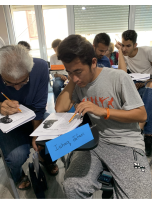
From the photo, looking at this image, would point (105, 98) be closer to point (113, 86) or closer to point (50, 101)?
point (113, 86)

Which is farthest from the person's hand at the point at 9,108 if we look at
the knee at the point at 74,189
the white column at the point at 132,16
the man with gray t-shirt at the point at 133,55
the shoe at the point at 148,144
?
the white column at the point at 132,16

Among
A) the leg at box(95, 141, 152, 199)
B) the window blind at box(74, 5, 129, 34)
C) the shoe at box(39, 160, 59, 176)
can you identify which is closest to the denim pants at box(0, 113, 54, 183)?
the shoe at box(39, 160, 59, 176)

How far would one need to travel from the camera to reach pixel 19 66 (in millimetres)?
957

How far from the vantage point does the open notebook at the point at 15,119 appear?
34.3 inches

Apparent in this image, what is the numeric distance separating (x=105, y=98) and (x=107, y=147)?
0.99ft

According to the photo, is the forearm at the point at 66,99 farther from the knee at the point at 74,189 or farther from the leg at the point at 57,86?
the leg at the point at 57,86

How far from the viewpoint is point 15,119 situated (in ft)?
3.07

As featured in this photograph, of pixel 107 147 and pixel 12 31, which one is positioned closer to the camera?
pixel 107 147

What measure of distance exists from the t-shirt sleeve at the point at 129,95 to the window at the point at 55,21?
153 inches

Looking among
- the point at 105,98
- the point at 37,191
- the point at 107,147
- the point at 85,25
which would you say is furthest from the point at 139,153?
the point at 85,25

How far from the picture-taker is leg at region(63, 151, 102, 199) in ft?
2.43

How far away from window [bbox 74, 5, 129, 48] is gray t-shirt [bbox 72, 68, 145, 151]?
3395 mm

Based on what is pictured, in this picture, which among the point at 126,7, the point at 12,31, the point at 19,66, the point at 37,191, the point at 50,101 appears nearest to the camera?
the point at 19,66
